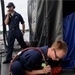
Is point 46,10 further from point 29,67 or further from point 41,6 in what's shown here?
point 29,67

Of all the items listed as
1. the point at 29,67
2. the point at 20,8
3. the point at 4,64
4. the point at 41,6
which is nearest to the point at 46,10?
the point at 41,6

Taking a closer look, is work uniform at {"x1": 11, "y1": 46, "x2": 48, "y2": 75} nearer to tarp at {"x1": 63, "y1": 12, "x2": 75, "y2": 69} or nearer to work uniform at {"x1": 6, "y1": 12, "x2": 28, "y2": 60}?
tarp at {"x1": 63, "y1": 12, "x2": 75, "y2": 69}

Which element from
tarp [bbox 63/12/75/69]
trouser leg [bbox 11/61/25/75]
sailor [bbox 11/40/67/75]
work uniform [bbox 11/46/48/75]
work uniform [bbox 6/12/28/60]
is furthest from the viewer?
work uniform [bbox 6/12/28/60]

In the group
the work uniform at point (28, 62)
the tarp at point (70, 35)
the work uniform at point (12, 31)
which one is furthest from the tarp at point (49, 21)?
the work uniform at point (28, 62)

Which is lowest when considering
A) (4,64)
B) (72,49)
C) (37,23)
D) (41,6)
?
(4,64)

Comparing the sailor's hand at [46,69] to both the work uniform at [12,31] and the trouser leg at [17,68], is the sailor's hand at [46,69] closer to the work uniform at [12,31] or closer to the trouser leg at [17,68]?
the trouser leg at [17,68]

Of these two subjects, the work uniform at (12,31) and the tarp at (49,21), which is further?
the work uniform at (12,31)

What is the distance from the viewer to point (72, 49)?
6750 millimetres

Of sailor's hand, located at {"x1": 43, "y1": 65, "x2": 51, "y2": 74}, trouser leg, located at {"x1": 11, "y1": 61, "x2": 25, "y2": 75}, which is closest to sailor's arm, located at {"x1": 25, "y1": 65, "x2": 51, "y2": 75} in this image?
sailor's hand, located at {"x1": 43, "y1": 65, "x2": 51, "y2": 74}

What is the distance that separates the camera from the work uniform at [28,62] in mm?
4383

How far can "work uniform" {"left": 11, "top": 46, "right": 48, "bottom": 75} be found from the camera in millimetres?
4383

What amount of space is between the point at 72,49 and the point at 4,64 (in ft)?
6.27

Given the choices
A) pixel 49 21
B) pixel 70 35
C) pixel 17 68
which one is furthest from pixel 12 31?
pixel 17 68

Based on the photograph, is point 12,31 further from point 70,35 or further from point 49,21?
point 70,35
